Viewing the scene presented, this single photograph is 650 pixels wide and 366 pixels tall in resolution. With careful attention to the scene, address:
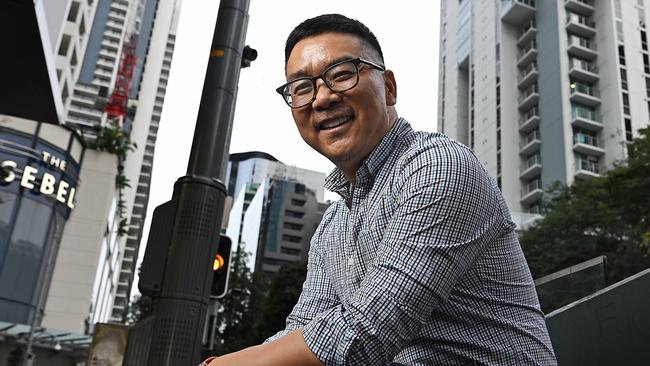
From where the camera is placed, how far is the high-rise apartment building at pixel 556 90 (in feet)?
156

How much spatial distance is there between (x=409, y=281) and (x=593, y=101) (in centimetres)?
5318

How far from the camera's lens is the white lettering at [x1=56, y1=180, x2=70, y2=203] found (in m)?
27.8

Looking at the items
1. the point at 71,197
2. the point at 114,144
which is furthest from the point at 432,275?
the point at 114,144

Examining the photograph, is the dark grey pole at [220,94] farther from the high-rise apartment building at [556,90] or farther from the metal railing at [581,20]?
the metal railing at [581,20]

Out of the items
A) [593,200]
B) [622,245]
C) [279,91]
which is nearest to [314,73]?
[279,91]

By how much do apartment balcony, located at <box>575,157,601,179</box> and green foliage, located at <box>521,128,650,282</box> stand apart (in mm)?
14232

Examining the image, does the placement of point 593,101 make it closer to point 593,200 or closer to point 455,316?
point 593,200

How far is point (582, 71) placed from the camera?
161 feet

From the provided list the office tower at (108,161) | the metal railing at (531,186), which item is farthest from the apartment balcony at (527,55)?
the office tower at (108,161)

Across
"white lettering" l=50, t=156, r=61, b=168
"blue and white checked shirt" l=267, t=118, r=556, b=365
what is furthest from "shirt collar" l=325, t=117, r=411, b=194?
"white lettering" l=50, t=156, r=61, b=168

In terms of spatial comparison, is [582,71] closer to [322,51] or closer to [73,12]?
[73,12]

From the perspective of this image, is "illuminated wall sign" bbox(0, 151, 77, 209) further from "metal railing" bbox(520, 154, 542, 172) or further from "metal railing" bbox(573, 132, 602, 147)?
"metal railing" bbox(573, 132, 602, 147)

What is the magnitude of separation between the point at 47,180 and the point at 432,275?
2904cm

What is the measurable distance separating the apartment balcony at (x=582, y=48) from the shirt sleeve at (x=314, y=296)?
53448mm
